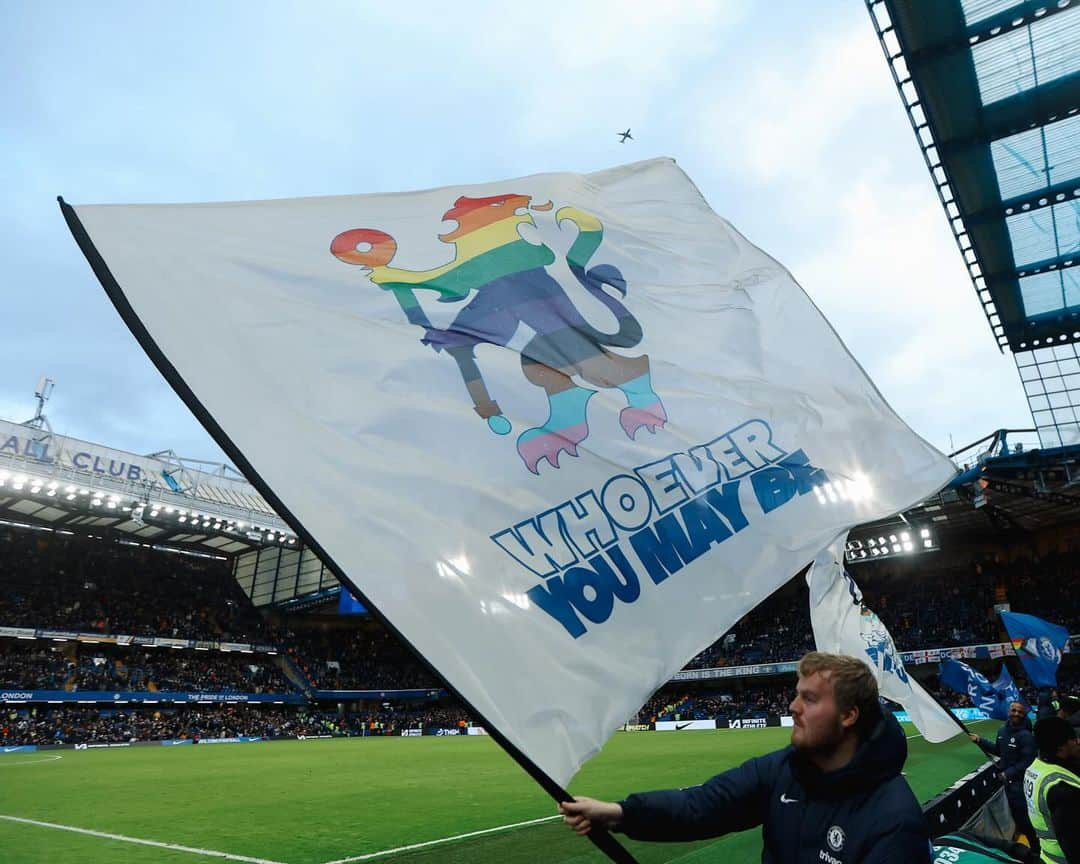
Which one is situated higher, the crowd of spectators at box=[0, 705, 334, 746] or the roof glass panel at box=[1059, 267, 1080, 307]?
the roof glass panel at box=[1059, 267, 1080, 307]

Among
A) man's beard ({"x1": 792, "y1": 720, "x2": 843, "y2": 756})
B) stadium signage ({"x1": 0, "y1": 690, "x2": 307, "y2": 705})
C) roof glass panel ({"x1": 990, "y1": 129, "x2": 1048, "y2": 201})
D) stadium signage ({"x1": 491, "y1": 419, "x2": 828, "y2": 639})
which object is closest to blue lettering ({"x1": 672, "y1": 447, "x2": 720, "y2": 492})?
stadium signage ({"x1": 491, "y1": 419, "x2": 828, "y2": 639})

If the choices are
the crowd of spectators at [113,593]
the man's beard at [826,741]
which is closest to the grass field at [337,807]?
the man's beard at [826,741]

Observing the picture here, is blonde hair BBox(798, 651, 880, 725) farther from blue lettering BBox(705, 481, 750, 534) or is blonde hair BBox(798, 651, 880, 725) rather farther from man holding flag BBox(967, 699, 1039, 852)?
man holding flag BBox(967, 699, 1039, 852)

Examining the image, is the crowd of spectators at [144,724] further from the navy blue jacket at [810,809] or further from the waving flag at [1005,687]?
the navy blue jacket at [810,809]

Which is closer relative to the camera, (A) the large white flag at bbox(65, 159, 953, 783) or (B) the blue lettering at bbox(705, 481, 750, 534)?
(A) the large white flag at bbox(65, 159, 953, 783)

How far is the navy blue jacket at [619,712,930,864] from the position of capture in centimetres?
200

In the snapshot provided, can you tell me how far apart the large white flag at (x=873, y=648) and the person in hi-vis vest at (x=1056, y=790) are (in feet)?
5.20

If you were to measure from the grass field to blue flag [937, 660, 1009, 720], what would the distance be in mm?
1411

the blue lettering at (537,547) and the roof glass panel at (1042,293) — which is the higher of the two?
the roof glass panel at (1042,293)

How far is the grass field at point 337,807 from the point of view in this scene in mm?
8062

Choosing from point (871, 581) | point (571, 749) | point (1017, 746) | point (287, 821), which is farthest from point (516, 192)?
point (871, 581)

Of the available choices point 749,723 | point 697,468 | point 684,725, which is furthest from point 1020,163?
point 684,725

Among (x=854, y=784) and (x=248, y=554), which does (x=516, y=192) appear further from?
(x=248, y=554)

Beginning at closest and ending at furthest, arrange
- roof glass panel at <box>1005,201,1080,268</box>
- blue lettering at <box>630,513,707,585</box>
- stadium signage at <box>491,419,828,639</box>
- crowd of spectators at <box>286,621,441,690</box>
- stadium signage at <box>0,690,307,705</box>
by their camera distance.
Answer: stadium signage at <box>491,419,828,639</box> < blue lettering at <box>630,513,707,585</box> < roof glass panel at <box>1005,201,1080,268</box> < stadium signage at <box>0,690,307,705</box> < crowd of spectators at <box>286,621,441,690</box>
